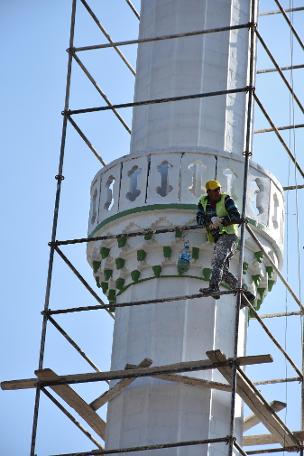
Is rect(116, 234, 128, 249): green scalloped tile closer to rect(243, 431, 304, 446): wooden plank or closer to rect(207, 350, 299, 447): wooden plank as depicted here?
rect(207, 350, 299, 447): wooden plank

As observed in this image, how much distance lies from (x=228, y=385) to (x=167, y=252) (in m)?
2.63

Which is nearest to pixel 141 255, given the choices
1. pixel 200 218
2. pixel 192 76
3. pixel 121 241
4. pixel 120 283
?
pixel 121 241

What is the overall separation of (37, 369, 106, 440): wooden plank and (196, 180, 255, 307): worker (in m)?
2.74

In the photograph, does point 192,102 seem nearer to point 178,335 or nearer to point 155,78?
point 155,78

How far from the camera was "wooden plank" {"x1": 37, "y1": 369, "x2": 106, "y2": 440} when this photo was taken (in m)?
39.1

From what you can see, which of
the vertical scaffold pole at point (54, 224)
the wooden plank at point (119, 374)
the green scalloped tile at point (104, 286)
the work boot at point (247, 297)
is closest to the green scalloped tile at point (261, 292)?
the work boot at point (247, 297)

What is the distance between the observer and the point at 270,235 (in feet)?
135

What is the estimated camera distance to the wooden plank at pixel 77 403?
39.1 meters

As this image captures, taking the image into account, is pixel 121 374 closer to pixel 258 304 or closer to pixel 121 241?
pixel 121 241

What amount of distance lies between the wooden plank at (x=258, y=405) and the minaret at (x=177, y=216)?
1.46 ft

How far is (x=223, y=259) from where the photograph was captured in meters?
39.5

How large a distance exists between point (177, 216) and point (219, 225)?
133 cm

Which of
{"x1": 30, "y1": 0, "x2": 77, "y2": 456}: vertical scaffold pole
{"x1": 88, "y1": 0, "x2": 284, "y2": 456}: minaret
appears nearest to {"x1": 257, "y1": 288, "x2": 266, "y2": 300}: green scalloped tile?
{"x1": 88, "y1": 0, "x2": 284, "y2": 456}: minaret

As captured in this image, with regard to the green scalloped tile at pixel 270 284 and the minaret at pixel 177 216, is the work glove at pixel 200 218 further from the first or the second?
the green scalloped tile at pixel 270 284
